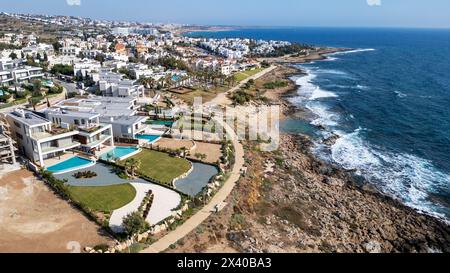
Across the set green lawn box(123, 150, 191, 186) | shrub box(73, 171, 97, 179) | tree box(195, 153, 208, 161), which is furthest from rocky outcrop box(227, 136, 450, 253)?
shrub box(73, 171, 97, 179)

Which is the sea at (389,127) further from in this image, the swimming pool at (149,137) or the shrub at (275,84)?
the swimming pool at (149,137)

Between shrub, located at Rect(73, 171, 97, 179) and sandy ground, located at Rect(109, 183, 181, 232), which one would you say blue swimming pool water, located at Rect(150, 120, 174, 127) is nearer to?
shrub, located at Rect(73, 171, 97, 179)

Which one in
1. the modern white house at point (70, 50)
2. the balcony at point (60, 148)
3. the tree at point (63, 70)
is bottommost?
the balcony at point (60, 148)

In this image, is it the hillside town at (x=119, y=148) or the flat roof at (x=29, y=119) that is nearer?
the hillside town at (x=119, y=148)

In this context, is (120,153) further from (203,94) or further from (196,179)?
(203,94)

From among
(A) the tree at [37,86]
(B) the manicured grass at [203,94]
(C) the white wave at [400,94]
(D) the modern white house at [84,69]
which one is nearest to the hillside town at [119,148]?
(A) the tree at [37,86]
